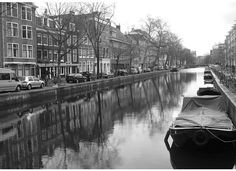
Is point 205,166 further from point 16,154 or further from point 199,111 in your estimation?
point 16,154

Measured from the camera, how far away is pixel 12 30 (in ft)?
157

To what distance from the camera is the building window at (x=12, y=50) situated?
47.0 metres

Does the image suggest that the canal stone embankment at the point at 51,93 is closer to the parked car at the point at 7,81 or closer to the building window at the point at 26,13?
the parked car at the point at 7,81

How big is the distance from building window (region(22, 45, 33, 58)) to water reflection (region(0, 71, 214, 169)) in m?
23.7

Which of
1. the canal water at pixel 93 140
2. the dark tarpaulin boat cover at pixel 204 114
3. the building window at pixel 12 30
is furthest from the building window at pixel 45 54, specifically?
the dark tarpaulin boat cover at pixel 204 114

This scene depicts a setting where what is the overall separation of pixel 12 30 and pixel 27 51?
4.40 m

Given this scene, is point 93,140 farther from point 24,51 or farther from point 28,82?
point 24,51

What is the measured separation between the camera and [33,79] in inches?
1451

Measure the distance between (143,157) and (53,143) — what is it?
16.4ft

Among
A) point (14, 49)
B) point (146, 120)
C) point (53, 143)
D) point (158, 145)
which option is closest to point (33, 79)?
point (14, 49)

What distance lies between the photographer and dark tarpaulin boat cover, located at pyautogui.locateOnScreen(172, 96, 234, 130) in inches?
527

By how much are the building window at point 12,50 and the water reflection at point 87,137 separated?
2162cm

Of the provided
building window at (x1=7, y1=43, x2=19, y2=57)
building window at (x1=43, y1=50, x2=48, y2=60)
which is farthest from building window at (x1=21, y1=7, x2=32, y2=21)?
building window at (x1=43, y1=50, x2=48, y2=60)

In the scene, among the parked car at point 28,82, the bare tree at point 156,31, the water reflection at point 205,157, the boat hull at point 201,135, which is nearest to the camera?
the water reflection at point 205,157
